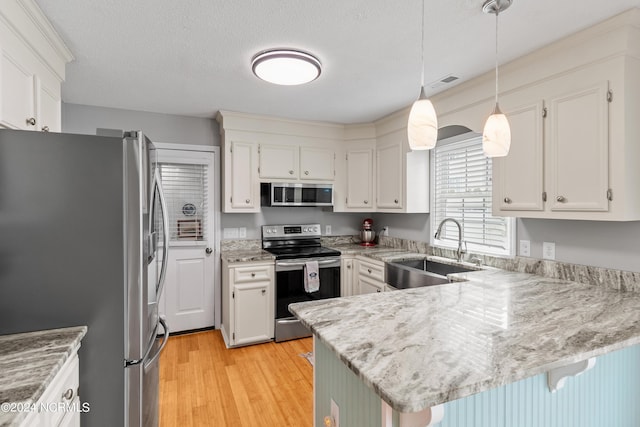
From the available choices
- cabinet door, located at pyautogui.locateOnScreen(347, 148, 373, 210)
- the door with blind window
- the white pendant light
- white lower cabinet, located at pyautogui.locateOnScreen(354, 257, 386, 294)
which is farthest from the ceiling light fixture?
the door with blind window

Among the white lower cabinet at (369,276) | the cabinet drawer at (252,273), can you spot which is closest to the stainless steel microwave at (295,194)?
the cabinet drawer at (252,273)

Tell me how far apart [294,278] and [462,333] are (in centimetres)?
230

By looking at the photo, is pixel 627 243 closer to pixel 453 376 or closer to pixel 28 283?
pixel 453 376

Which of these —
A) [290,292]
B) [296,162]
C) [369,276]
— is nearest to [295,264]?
[290,292]

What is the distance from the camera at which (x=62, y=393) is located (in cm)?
115

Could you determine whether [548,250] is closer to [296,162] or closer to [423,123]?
[423,123]

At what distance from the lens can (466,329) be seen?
1.19 meters

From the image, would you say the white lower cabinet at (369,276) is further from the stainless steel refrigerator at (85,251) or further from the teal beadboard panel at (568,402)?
the stainless steel refrigerator at (85,251)

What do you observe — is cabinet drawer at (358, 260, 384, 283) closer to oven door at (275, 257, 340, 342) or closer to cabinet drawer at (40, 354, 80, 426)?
oven door at (275, 257, 340, 342)

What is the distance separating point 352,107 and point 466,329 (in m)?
2.49

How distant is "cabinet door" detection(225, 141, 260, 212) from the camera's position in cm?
337

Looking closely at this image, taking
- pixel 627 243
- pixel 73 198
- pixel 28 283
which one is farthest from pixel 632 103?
pixel 28 283

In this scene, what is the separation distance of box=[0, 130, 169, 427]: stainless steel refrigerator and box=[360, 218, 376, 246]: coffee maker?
2.98m

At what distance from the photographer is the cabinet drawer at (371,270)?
312 centimetres
